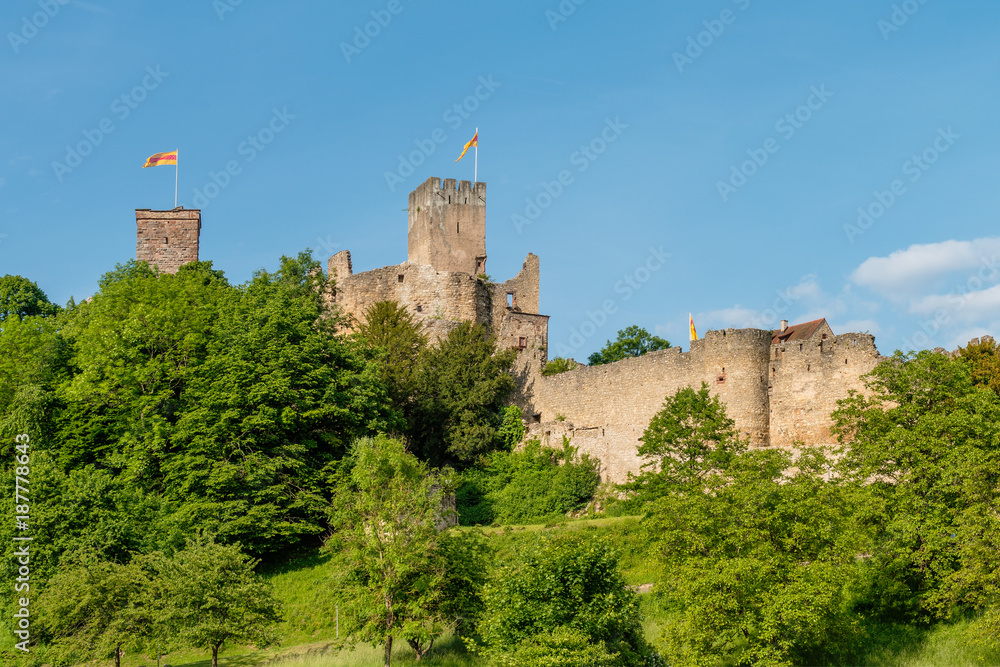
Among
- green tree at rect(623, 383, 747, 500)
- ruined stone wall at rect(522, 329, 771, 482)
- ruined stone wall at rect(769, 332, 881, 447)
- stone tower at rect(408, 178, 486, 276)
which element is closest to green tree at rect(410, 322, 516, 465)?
ruined stone wall at rect(522, 329, 771, 482)

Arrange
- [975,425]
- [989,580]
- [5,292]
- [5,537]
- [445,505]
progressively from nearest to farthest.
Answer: [989,580] → [975,425] → [5,537] → [445,505] → [5,292]

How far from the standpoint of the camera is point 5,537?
1321 inches

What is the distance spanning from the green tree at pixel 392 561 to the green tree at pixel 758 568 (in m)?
5.06

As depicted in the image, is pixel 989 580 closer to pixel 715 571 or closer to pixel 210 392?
pixel 715 571

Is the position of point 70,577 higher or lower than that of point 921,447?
lower

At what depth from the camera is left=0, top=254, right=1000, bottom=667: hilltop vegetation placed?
24875mm

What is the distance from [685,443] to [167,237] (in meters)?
25.5

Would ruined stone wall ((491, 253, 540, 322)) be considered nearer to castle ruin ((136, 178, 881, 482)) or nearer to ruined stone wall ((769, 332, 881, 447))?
castle ruin ((136, 178, 881, 482))

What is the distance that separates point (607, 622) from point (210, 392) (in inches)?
725

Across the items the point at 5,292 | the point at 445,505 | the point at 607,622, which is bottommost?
the point at 607,622

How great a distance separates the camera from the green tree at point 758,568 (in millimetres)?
24234

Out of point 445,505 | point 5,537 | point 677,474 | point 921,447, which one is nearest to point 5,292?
point 5,537

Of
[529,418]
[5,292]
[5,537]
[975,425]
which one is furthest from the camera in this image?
[5,292]

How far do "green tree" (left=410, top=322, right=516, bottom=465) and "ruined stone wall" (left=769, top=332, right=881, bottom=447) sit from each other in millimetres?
10720
